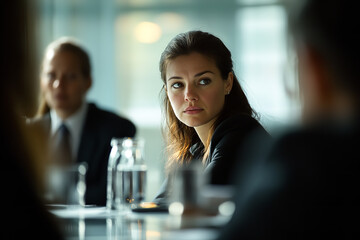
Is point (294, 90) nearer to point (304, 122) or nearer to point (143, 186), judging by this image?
point (304, 122)

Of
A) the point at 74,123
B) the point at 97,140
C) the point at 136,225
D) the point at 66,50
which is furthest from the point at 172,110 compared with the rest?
the point at 136,225

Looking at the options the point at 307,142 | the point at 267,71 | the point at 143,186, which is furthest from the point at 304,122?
the point at 267,71

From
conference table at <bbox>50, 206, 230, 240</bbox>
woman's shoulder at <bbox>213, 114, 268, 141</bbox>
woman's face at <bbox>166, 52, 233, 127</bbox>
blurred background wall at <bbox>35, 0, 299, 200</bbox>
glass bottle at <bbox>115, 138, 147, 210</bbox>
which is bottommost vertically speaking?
conference table at <bbox>50, 206, 230, 240</bbox>

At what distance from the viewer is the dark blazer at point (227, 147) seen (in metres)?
2.18

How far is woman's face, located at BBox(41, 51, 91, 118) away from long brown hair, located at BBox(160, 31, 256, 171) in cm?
83

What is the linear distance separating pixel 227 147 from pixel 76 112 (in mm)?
1510

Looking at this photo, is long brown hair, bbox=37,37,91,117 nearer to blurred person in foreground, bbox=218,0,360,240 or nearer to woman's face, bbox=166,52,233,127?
woman's face, bbox=166,52,233,127

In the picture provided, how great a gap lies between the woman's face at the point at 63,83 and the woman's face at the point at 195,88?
3.60 feet

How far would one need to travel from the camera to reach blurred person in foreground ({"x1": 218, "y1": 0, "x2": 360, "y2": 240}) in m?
0.97

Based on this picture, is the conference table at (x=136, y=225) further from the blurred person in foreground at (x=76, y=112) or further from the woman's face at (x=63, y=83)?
the woman's face at (x=63, y=83)

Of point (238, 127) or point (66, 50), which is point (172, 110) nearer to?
point (238, 127)

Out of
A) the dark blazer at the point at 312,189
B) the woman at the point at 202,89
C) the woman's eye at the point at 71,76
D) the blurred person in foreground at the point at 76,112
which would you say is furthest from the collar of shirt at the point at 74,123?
the dark blazer at the point at 312,189

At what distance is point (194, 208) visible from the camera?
1593mm

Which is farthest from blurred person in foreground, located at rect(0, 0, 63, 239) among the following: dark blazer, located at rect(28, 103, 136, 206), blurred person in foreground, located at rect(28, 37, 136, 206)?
blurred person in foreground, located at rect(28, 37, 136, 206)
